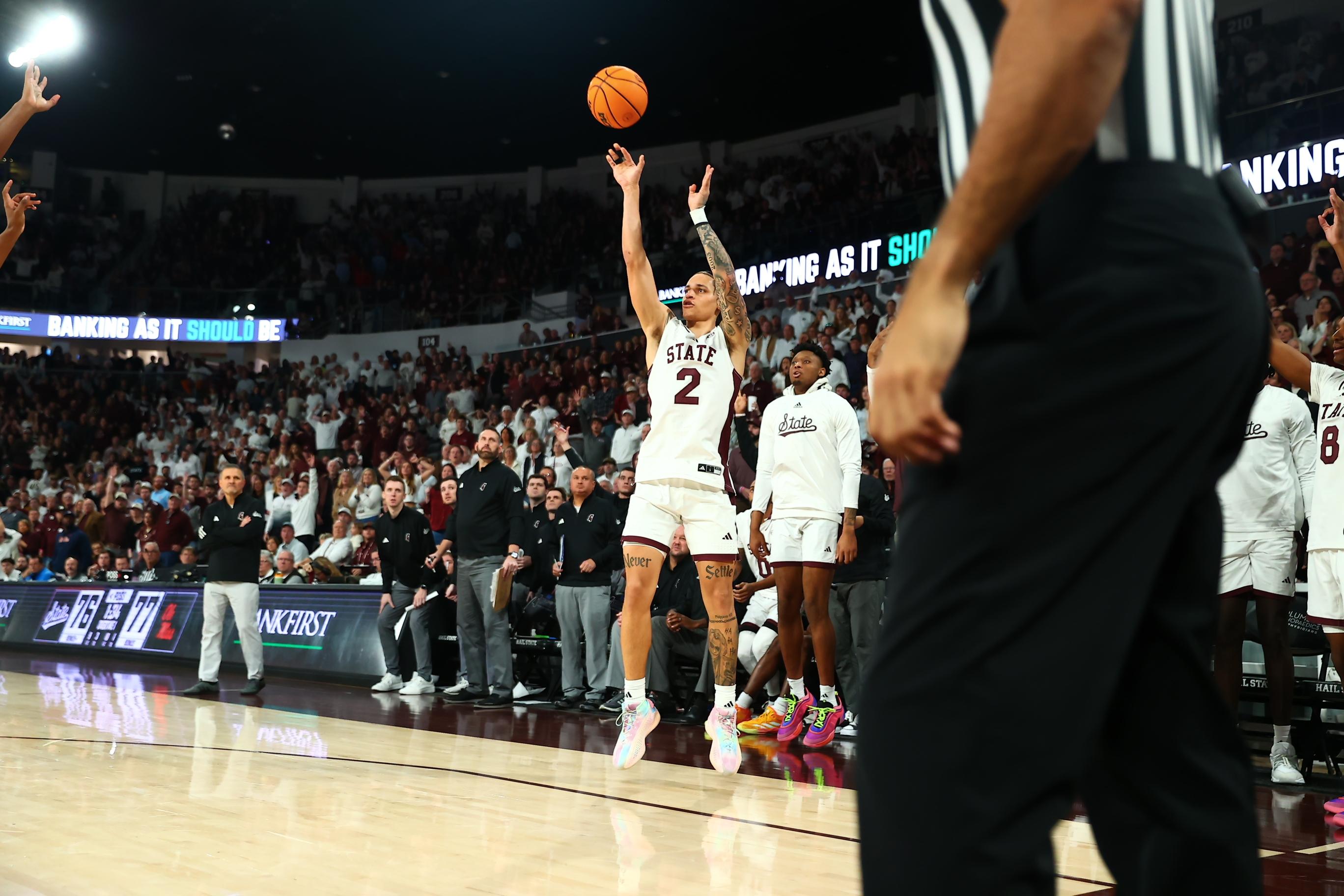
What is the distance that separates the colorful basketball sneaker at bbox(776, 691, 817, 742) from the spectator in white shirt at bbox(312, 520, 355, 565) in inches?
366

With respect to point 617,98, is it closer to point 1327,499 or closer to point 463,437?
point 1327,499

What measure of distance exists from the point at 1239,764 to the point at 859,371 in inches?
520

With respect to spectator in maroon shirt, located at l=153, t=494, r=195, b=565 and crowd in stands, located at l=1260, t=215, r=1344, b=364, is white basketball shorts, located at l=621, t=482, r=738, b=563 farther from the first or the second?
spectator in maroon shirt, located at l=153, t=494, r=195, b=565

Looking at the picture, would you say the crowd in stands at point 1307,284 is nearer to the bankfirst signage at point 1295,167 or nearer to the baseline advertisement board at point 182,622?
the bankfirst signage at point 1295,167

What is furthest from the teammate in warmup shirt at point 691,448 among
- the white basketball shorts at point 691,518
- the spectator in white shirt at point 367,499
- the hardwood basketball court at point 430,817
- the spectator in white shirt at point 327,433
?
the spectator in white shirt at point 327,433

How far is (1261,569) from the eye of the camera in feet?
20.7

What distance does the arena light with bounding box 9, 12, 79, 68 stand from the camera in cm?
2248

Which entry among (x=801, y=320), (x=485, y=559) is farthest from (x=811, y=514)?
(x=801, y=320)

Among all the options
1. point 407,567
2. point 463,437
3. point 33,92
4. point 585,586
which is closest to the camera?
point 33,92

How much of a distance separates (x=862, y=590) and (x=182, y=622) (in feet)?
33.0

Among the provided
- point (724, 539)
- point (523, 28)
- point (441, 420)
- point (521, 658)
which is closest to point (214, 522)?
point (521, 658)

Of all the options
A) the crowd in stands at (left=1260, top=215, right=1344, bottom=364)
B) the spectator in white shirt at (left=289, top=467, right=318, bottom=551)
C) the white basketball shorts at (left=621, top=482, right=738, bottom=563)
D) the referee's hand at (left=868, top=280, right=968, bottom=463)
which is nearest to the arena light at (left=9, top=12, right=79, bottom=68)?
the spectator in white shirt at (left=289, top=467, right=318, bottom=551)

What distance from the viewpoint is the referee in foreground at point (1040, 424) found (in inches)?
45.2

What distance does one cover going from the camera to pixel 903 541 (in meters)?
1.26
